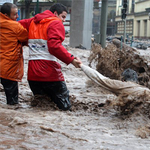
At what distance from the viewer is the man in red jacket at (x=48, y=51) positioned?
4552 mm

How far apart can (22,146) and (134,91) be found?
2.05 m

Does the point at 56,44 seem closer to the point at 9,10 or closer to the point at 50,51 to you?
the point at 50,51

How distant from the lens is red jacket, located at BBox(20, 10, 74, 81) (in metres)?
4.54

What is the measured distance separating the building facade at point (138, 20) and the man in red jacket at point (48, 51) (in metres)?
55.3

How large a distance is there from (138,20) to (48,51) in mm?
62147

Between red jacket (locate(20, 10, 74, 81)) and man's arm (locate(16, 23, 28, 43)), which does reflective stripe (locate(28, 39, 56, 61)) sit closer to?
red jacket (locate(20, 10, 74, 81))

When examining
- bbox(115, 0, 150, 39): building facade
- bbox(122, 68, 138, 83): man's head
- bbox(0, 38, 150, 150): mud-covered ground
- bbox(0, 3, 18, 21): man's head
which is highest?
bbox(115, 0, 150, 39): building facade

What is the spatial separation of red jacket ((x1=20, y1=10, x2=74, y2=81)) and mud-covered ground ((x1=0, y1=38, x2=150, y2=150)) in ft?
1.65

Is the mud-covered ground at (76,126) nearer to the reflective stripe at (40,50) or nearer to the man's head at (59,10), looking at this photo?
the reflective stripe at (40,50)

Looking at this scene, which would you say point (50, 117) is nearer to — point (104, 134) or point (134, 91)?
point (104, 134)

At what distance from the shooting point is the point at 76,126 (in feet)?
13.5

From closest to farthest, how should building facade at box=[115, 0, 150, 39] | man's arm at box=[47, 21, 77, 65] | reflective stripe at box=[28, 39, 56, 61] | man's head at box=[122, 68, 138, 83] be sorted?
1. man's arm at box=[47, 21, 77, 65]
2. reflective stripe at box=[28, 39, 56, 61]
3. man's head at box=[122, 68, 138, 83]
4. building facade at box=[115, 0, 150, 39]

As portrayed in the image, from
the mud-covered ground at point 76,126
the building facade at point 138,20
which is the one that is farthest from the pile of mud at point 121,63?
the building facade at point 138,20

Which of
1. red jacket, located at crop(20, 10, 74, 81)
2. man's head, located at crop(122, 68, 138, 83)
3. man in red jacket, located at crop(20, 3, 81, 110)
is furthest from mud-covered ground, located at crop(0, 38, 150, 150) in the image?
man's head, located at crop(122, 68, 138, 83)
